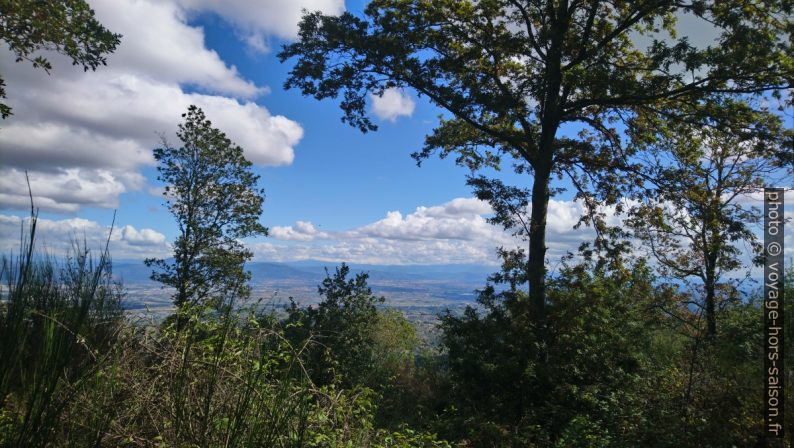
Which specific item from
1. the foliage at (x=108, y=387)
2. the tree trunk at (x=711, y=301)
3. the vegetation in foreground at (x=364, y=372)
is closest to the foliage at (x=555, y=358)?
the vegetation in foreground at (x=364, y=372)

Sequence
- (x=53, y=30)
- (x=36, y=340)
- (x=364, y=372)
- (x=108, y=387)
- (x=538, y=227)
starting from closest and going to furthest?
(x=36, y=340) → (x=108, y=387) → (x=53, y=30) → (x=538, y=227) → (x=364, y=372)

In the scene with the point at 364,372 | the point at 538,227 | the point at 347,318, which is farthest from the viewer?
the point at 347,318

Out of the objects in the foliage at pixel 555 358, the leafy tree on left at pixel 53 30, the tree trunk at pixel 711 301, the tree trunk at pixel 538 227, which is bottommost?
the foliage at pixel 555 358

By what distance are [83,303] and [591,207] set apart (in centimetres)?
1150

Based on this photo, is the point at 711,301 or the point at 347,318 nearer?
the point at 711,301

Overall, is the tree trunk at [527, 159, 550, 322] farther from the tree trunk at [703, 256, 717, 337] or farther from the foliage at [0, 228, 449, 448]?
the foliage at [0, 228, 449, 448]

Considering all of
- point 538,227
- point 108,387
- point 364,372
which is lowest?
point 364,372

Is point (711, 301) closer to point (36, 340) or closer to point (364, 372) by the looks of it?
point (364, 372)

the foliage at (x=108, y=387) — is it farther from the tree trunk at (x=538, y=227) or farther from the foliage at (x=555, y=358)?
the tree trunk at (x=538, y=227)

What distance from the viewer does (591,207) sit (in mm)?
11688

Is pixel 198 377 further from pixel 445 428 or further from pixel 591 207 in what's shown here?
pixel 591 207

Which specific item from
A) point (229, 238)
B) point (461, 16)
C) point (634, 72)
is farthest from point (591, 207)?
point (229, 238)

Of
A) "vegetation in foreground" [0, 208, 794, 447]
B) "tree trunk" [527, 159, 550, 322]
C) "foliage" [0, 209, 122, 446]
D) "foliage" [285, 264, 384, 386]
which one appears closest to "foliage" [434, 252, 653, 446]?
"vegetation in foreground" [0, 208, 794, 447]

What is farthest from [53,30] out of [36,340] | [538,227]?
[538,227]
